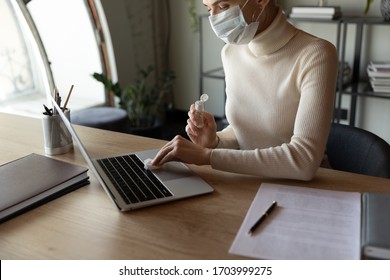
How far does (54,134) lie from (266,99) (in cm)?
67

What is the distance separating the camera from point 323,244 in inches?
34.9

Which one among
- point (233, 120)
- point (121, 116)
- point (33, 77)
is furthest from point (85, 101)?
point (233, 120)

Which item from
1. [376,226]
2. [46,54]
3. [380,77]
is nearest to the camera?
[376,226]

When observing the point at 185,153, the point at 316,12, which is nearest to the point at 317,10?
the point at 316,12

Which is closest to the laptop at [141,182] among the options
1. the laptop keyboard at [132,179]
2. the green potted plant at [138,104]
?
the laptop keyboard at [132,179]

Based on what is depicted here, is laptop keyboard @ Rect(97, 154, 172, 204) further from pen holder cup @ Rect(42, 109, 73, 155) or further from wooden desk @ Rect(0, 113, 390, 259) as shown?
pen holder cup @ Rect(42, 109, 73, 155)

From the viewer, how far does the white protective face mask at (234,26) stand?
1.39 m

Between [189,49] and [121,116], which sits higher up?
[189,49]

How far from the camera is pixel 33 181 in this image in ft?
3.89

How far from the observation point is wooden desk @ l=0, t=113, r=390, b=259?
2.98 feet

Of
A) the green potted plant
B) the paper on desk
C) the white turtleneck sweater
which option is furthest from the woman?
the green potted plant

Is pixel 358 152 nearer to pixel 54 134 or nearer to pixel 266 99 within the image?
pixel 266 99

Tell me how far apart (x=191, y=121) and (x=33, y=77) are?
251 centimetres
